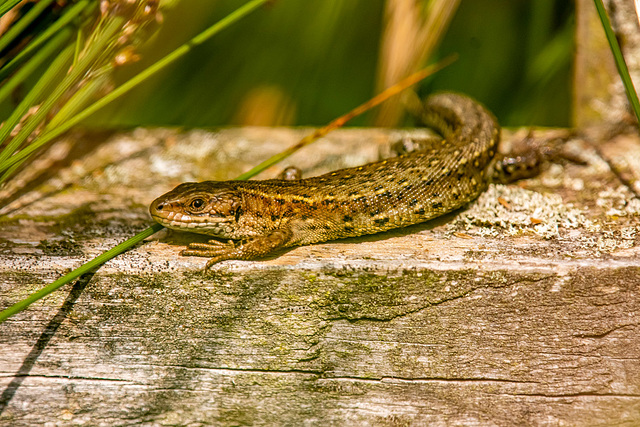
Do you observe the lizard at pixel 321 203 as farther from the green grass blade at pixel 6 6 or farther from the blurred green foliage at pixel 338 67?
the blurred green foliage at pixel 338 67

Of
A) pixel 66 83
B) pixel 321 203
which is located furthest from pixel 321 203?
pixel 66 83

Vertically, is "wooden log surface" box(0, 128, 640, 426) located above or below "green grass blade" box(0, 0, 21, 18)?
below

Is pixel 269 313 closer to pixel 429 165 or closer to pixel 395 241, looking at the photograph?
Answer: pixel 395 241

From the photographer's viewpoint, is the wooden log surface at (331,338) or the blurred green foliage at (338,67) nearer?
the wooden log surface at (331,338)

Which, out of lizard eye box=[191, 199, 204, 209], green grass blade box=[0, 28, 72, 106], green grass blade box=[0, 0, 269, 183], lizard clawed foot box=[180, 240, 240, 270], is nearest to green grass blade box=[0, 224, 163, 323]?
lizard clawed foot box=[180, 240, 240, 270]

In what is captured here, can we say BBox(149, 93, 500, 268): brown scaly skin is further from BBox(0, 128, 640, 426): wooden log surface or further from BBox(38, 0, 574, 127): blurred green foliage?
BBox(38, 0, 574, 127): blurred green foliage

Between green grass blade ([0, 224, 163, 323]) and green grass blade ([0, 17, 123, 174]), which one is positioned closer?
green grass blade ([0, 224, 163, 323])

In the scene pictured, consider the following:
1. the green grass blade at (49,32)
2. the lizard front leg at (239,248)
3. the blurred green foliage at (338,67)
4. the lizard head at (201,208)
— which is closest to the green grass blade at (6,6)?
the green grass blade at (49,32)
